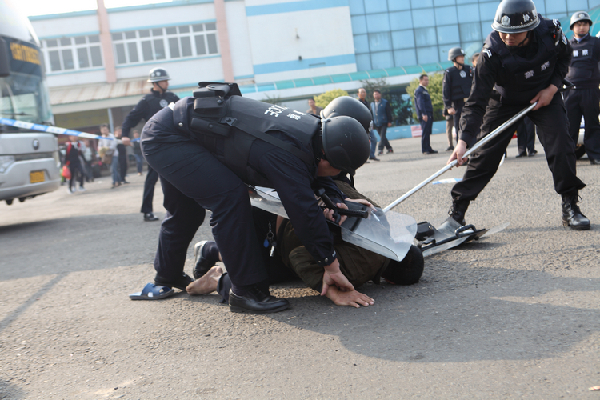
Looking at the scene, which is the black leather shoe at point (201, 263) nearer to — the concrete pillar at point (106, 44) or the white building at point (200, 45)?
the white building at point (200, 45)

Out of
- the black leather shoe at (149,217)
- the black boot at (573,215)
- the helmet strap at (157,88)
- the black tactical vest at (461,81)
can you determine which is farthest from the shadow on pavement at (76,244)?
the black tactical vest at (461,81)

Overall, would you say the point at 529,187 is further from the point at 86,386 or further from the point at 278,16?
the point at 278,16

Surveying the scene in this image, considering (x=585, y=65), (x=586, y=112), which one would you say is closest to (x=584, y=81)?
(x=585, y=65)

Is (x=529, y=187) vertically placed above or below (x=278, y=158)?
below

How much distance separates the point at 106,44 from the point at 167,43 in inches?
158

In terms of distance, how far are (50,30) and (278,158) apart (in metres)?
41.4

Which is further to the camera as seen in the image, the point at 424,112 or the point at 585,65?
the point at 424,112

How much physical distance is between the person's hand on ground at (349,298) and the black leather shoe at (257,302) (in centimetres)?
27

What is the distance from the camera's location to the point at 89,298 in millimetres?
3988

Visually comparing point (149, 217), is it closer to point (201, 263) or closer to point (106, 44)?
point (201, 263)

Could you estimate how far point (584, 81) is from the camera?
8188 mm

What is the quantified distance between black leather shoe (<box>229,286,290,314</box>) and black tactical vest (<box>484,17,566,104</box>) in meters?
2.61

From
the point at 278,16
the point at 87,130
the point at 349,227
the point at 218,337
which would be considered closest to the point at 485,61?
the point at 349,227

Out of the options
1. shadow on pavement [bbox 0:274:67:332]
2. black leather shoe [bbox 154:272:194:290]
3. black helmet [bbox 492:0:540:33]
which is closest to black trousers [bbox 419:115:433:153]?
black helmet [bbox 492:0:540:33]
